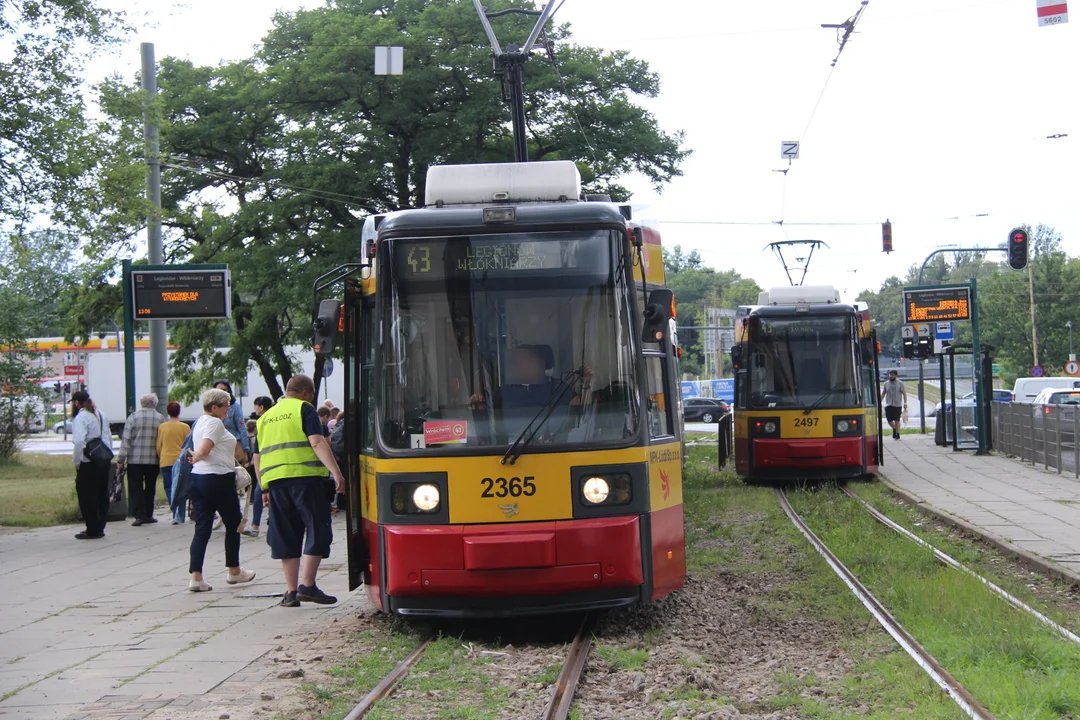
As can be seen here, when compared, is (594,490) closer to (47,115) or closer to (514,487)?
(514,487)

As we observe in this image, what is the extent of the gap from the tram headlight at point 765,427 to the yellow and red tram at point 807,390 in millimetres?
15

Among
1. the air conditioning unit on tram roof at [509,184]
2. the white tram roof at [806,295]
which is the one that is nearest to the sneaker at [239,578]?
the air conditioning unit on tram roof at [509,184]

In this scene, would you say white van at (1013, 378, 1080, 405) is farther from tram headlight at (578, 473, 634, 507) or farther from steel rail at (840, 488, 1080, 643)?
tram headlight at (578, 473, 634, 507)

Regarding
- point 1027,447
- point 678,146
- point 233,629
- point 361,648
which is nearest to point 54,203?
point 233,629

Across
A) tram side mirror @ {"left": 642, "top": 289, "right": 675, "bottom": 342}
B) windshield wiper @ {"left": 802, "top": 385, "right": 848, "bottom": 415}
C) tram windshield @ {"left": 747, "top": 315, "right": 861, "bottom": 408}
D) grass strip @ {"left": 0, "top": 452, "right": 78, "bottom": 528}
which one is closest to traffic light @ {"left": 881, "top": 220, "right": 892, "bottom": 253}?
tram windshield @ {"left": 747, "top": 315, "right": 861, "bottom": 408}

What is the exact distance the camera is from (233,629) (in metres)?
8.48

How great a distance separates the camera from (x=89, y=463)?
1462cm

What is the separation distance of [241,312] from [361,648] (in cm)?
2322

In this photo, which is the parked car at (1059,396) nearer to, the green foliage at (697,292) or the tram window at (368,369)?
the tram window at (368,369)

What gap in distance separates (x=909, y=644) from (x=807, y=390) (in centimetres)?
A: 1160

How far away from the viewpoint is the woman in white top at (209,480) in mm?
10258

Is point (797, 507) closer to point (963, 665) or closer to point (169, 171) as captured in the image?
point (963, 665)

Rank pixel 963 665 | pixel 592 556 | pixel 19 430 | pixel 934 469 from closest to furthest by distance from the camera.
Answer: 1. pixel 963 665
2. pixel 592 556
3. pixel 934 469
4. pixel 19 430

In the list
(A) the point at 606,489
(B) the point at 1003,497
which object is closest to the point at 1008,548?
(A) the point at 606,489
